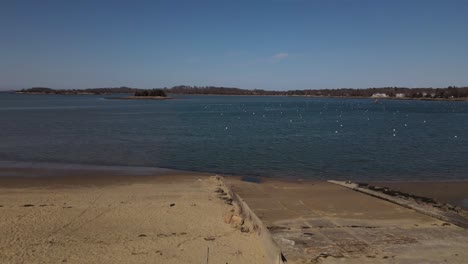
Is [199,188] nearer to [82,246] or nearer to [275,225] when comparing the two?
[275,225]

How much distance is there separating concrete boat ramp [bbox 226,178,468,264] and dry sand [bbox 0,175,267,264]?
3.77 ft

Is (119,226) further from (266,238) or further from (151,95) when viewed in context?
(151,95)

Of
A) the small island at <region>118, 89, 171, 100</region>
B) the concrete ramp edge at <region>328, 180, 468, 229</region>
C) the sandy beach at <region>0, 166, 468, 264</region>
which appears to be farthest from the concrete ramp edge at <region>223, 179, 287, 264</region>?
the small island at <region>118, 89, 171, 100</region>

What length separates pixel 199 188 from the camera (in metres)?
17.4

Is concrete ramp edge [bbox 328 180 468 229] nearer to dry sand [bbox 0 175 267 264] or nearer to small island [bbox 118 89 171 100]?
dry sand [bbox 0 175 267 264]

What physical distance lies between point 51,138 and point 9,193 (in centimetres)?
2234

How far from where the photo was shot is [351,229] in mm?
11391

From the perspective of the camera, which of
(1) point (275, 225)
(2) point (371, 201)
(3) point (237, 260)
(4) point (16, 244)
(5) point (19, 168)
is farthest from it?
(5) point (19, 168)

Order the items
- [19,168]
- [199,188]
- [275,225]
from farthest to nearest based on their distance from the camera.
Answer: [19,168] → [199,188] → [275,225]

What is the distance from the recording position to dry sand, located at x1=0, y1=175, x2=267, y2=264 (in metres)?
9.57

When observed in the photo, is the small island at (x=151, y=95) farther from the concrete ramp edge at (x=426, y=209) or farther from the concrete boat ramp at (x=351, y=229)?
the concrete ramp edge at (x=426, y=209)

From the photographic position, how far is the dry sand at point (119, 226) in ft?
31.4

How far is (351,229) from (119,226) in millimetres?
6466

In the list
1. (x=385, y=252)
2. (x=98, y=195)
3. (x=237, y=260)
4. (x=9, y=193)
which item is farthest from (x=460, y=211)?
(x=9, y=193)
